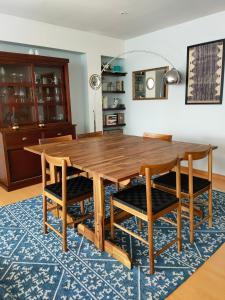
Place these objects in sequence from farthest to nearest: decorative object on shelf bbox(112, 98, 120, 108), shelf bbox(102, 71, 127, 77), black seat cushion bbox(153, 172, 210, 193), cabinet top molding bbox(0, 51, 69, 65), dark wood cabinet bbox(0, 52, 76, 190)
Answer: decorative object on shelf bbox(112, 98, 120, 108) → shelf bbox(102, 71, 127, 77) → dark wood cabinet bbox(0, 52, 76, 190) → cabinet top molding bbox(0, 51, 69, 65) → black seat cushion bbox(153, 172, 210, 193)

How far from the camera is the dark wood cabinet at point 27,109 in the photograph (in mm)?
3381

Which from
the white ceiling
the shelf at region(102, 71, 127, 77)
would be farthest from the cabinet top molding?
the shelf at region(102, 71, 127, 77)

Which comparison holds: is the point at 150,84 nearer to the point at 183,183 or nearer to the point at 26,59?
the point at 26,59

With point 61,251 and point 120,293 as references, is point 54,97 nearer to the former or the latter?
point 61,251

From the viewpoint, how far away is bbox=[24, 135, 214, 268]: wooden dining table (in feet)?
5.93

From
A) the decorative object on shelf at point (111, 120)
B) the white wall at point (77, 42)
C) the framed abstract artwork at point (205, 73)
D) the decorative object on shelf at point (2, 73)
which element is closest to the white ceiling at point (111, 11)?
the white wall at point (77, 42)

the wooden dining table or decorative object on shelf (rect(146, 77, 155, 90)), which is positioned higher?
decorative object on shelf (rect(146, 77, 155, 90))

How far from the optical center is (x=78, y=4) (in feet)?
9.85

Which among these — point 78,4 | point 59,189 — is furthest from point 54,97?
point 59,189

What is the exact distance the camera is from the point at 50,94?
13.0ft

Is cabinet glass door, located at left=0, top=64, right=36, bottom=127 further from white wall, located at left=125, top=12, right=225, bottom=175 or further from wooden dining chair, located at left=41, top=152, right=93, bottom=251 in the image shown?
white wall, located at left=125, top=12, right=225, bottom=175

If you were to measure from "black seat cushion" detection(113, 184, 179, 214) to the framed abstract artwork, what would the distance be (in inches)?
86.7

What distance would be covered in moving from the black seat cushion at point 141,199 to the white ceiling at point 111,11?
7.82 feet

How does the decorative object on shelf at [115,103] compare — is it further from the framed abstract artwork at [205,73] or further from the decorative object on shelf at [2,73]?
the decorative object on shelf at [2,73]
